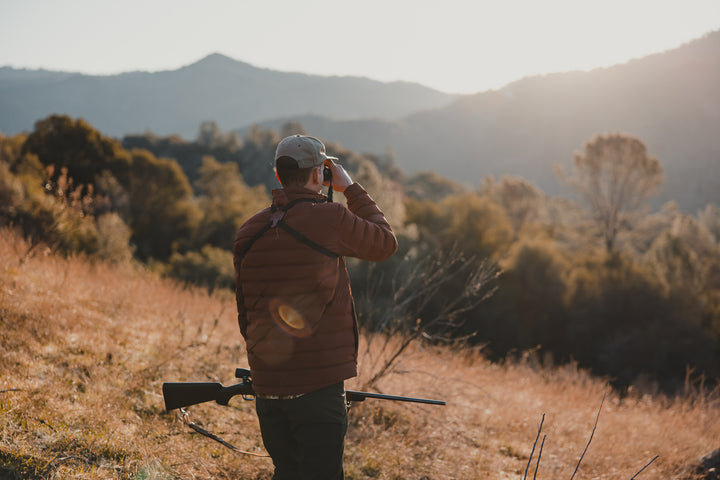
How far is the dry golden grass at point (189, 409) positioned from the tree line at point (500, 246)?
5299 millimetres

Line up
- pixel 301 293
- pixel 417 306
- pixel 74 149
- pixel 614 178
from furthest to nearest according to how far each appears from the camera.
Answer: pixel 614 178, pixel 74 149, pixel 417 306, pixel 301 293

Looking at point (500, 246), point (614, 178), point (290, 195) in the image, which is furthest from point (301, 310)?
point (614, 178)

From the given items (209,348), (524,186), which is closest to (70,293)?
(209,348)

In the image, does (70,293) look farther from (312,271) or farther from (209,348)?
(312,271)

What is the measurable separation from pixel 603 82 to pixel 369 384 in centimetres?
19956

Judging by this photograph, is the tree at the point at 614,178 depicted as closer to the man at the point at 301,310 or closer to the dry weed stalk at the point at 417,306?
the dry weed stalk at the point at 417,306

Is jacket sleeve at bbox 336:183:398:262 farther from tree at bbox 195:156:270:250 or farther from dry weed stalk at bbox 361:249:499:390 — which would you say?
tree at bbox 195:156:270:250

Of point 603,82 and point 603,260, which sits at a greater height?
point 603,82

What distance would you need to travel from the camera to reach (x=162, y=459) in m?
2.78

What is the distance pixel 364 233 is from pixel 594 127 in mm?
182507

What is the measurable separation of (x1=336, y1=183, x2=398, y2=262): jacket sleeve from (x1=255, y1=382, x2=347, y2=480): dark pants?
55cm

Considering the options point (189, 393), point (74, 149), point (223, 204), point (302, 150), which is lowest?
point (189, 393)

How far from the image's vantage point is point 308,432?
1.68 metres

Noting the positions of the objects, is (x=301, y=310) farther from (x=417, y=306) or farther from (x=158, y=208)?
Answer: (x=158, y=208)
